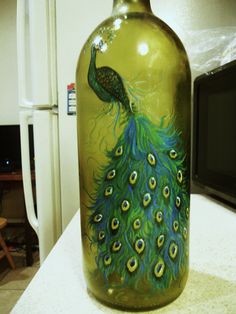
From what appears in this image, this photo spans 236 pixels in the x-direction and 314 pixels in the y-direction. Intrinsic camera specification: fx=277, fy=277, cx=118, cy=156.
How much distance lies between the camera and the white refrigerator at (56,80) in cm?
93

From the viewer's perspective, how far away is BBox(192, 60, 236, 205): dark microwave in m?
0.80

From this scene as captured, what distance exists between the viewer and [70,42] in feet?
3.22

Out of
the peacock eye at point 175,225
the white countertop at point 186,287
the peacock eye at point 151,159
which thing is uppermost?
the peacock eye at point 151,159

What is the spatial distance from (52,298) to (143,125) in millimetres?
257

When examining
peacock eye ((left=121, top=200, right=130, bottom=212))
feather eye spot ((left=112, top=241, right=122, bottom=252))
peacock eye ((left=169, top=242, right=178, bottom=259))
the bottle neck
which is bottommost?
peacock eye ((left=169, top=242, right=178, bottom=259))

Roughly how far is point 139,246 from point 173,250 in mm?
44

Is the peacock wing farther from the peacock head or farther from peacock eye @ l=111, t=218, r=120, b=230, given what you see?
peacock eye @ l=111, t=218, r=120, b=230

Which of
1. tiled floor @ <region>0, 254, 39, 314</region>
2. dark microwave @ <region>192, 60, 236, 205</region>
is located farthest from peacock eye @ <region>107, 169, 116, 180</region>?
tiled floor @ <region>0, 254, 39, 314</region>

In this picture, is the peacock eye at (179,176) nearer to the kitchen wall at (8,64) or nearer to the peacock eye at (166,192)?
the peacock eye at (166,192)

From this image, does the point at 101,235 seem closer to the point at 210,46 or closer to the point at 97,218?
the point at 97,218

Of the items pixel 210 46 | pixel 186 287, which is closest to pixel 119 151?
pixel 186 287

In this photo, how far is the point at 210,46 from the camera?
3.28 feet

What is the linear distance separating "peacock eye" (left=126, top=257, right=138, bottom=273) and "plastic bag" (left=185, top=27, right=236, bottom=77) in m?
0.86

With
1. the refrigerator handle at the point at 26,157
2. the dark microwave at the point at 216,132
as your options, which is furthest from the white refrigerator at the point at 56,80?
the dark microwave at the point at 216,132
